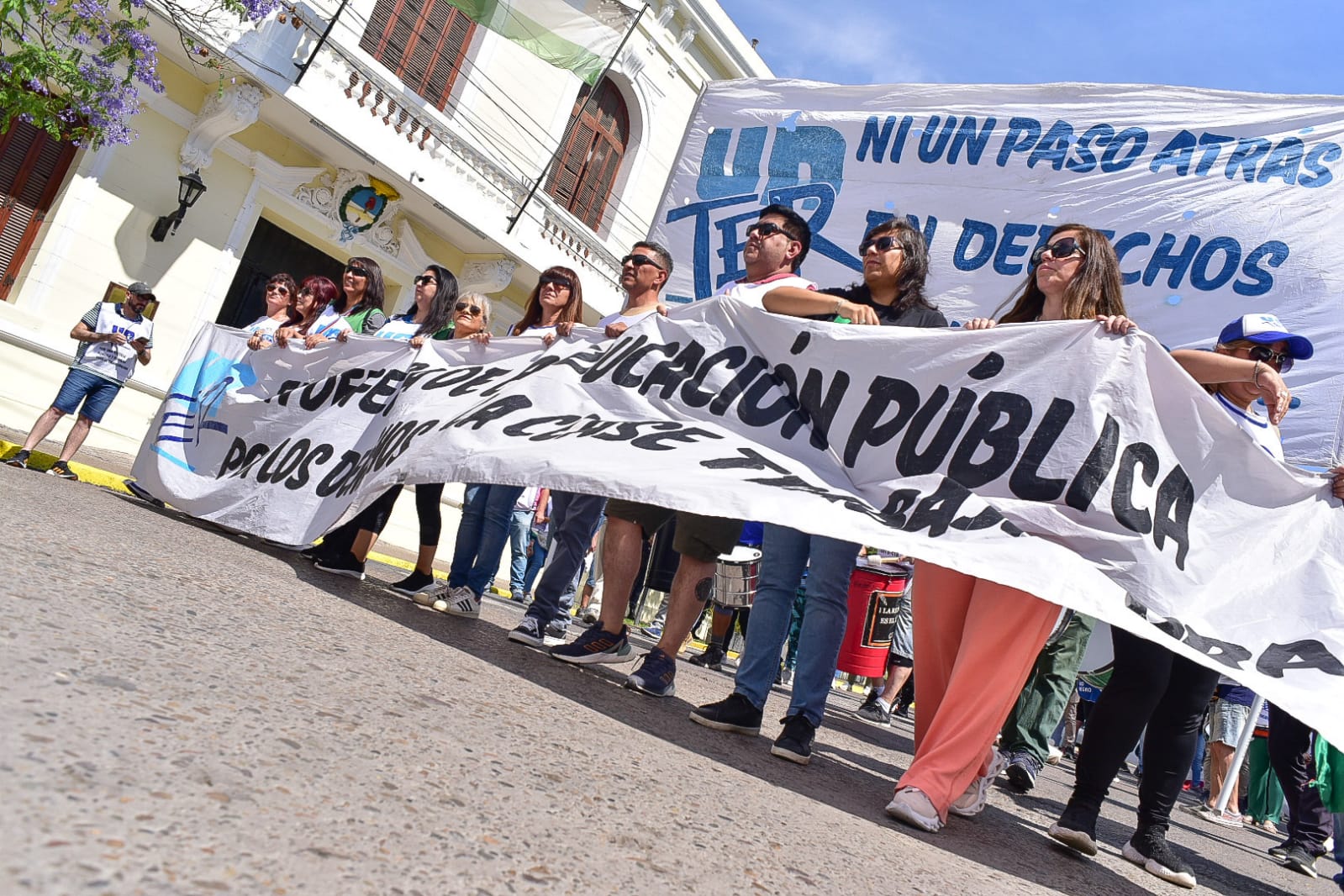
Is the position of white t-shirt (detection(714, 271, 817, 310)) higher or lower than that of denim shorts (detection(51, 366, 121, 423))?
higher

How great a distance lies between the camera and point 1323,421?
494 cm

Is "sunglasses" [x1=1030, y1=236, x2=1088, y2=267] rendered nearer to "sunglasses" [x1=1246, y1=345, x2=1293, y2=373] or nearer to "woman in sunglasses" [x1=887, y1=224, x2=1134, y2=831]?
"woman in sunglasses" [x1=887, y1=224, x2=1134, y2=831]

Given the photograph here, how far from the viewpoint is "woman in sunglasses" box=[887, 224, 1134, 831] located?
284 centimetres

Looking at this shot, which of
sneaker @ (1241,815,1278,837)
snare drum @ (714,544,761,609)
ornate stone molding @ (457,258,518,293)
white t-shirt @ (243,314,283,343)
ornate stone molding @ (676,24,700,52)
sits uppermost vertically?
ornate stone molding @ (676,24,700,52)

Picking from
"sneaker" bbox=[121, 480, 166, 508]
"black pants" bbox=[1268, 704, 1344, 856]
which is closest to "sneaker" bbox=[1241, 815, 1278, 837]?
"black pants" bbox=[1268, 704, 1344, 856]

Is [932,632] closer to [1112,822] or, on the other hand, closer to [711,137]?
[1112,822]

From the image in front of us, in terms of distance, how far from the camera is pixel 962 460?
133 inches

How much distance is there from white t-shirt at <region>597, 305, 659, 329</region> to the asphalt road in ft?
5.37

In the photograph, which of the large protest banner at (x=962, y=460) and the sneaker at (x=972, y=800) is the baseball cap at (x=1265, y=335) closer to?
the large protest banner at (x=962, y=460)

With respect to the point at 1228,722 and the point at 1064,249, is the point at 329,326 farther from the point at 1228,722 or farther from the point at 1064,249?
the point at 1228,722

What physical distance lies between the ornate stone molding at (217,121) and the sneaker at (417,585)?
8.34m

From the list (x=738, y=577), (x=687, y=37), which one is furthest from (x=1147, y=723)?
(x=687, y=37)

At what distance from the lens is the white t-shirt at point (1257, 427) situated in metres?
3.45

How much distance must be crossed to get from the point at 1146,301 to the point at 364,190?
10.5 meters
